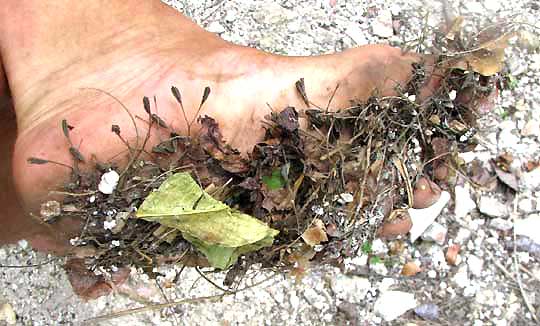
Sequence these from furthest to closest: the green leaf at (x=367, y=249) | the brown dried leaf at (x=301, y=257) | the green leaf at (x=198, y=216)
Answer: the green leaf at (x=367, y=249)
the brown dried leaf at (x=301, y=257)
the green leaf at (x=198, y=216)

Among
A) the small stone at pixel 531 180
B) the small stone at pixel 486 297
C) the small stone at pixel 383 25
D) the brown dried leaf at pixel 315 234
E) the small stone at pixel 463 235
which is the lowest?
A: the small stone at pixel 486 297

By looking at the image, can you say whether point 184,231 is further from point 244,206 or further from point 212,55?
point 212,55

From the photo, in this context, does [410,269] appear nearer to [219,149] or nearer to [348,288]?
[348,288]

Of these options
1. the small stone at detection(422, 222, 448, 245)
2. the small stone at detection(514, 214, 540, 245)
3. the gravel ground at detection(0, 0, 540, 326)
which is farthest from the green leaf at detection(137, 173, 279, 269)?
the small stone at detection(514, 214, 540, 245)

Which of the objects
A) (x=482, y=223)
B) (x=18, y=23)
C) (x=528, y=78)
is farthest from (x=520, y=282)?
(x=18, y=23)

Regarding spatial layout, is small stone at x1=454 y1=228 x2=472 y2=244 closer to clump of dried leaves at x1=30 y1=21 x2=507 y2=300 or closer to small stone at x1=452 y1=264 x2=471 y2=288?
small stone at x1=452 y1=264 x2=471 y2=288

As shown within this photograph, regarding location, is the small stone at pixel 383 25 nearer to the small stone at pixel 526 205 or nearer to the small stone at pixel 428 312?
the small stone at pixel 526 205

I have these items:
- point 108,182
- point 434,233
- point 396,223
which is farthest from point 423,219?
point 108,182

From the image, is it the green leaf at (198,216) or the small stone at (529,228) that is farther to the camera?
the small stone at (529,228)

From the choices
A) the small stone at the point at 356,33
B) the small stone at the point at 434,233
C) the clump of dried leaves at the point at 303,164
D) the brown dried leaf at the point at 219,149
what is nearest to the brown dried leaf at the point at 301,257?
the clump of dried leaves at the point at 303,164
